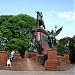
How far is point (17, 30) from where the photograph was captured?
55719mm

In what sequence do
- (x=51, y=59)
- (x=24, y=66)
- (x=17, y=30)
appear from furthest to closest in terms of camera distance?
(x=17, y=30)
(x=51, y=59)
(x=24, y=66)

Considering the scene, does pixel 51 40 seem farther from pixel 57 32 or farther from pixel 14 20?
pixel 14 20

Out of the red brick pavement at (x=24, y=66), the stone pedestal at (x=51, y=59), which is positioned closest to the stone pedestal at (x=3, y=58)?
the red brick pavement at (x=24, y=66)

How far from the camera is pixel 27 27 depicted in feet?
191

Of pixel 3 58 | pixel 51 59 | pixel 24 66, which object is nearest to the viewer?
pixel 24 66

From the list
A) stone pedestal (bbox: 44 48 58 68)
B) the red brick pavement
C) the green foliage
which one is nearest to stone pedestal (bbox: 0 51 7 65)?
the red brick pavement

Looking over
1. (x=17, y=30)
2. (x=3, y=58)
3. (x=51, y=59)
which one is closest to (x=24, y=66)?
(x=51, y=59)

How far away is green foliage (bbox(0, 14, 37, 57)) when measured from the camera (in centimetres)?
5253

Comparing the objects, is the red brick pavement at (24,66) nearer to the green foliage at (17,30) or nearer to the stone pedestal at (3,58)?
the stone pedestal at (3,58)

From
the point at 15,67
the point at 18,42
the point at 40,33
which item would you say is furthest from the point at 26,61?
the point at 18,42

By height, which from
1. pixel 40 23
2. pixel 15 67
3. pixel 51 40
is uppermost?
pixel 40 23

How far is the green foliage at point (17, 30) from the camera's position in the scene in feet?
172

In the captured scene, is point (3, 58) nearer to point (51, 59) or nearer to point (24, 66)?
point (24, 66)

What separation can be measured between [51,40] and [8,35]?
2758cm
